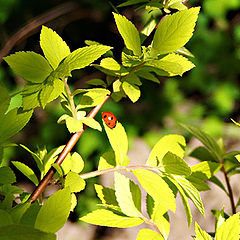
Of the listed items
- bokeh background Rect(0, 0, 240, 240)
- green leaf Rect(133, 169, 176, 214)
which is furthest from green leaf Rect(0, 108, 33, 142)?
bokeh background Rect(0, 0, 240, 240)

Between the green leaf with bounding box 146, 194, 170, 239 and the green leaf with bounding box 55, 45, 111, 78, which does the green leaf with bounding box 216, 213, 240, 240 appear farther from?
the green leaf with bounding box 55, 45, 111, 78

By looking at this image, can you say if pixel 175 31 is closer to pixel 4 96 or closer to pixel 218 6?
pixel 4 96

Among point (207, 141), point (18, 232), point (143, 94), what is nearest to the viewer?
point (18, 232)

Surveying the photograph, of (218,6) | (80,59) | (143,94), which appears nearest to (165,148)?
(80,59)

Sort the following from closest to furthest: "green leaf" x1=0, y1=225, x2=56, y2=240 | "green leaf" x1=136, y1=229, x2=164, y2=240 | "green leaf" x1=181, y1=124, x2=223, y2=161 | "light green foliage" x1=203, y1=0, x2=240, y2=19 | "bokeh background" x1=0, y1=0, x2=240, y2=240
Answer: "green leaf" x1=0, y1=225, x2=56, y2=240 < "green leaf" x1=136, y1=229, x2=164, y2=240 < "green leaf" x1=181, y1=124, x2=223, y2=161 < "bokeh background" x1=0, y1=0, x2=240, y2=240 < "light green foliage" x1=203, y1=0, x2=240, y2=19

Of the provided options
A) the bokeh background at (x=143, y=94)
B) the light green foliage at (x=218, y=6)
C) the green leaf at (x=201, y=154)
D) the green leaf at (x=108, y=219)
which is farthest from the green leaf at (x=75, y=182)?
the light green foliage at (x=218, y=6)

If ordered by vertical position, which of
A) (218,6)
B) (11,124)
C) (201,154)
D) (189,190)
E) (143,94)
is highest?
(11,124)
